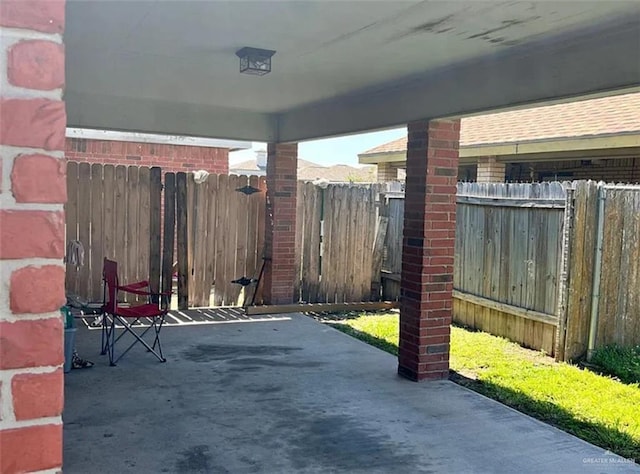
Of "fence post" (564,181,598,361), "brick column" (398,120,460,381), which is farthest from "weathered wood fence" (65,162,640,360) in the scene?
"brick column" (398,120,460,381)

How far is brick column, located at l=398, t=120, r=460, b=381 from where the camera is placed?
17.3ft

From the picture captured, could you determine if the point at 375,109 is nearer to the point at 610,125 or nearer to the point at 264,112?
the point at 264,112

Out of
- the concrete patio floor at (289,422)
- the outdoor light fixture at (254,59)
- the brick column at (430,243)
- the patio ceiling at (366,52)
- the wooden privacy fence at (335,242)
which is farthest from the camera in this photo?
the wooden privacy fence at (335,242)

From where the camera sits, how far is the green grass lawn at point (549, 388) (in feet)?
14.3

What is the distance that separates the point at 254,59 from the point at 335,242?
15.8ft

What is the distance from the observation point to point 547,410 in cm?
473

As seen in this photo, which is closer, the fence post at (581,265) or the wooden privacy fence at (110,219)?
the fence post at (581,265)

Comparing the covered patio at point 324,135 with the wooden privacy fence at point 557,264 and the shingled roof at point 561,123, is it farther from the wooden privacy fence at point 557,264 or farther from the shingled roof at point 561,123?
the shingled roof at point 561,123

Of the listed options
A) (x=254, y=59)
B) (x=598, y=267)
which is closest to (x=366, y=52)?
(x=254, y=59)

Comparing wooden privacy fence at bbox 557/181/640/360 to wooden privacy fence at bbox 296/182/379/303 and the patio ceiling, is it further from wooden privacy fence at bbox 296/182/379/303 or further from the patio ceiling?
wooden privacy fence at bbox 296/182/379/303

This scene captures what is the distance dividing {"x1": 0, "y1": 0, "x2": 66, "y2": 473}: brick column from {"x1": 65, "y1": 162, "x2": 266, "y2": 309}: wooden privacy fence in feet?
23.0

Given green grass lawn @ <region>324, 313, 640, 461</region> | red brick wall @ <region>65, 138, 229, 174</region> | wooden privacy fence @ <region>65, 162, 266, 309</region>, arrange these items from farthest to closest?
red brick wall @ <region>65, 138, 229, 174</region> < wooden privacy fence @ <region>65, 162, 266, 309</region> < green grass lawn @ <region>324, 313, 640, 461</region>

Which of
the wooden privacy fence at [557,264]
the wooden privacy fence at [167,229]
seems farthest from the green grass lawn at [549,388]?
the wooden privacy fence at [167,229]

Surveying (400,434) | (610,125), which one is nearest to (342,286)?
(610,125)
